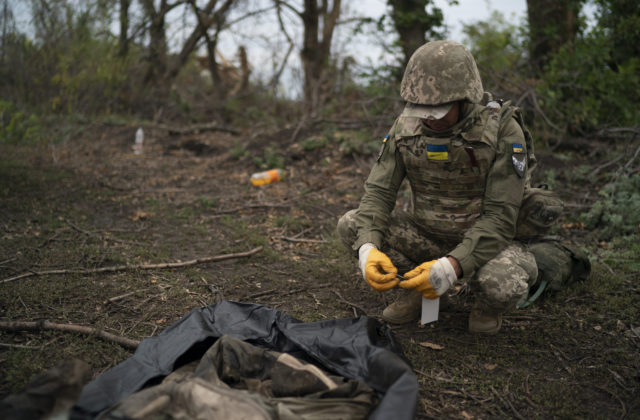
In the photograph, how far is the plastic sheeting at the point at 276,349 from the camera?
5.44 feet

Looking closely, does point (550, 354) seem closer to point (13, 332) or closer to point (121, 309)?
point (121, 309)

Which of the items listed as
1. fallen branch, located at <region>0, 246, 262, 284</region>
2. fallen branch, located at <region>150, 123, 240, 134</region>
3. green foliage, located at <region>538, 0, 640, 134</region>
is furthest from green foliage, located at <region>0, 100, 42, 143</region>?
green foliage, located at <region>538, 0, 640, 134</region>

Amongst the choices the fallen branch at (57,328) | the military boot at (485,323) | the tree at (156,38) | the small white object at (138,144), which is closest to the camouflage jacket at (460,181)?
the military boot at (485,323)

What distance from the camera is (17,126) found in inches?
244

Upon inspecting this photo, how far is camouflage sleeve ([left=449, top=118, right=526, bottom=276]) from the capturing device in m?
2.35

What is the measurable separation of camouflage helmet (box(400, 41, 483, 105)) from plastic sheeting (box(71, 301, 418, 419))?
115 cm

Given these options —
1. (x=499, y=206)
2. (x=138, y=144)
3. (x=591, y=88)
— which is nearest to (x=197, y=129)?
(x=138, y=144)

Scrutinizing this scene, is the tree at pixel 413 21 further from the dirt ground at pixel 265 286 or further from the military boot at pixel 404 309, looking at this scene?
the military boot at pixel 404 309

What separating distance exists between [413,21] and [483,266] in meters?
5.74

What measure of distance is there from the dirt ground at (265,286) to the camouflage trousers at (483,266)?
0.29m

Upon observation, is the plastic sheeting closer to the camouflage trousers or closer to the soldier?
the soldier

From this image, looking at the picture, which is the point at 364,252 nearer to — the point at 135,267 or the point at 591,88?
the point at 135,267

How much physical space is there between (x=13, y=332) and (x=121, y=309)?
547 millimetres

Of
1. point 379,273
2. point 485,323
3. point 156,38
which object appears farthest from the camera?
point 156,38
